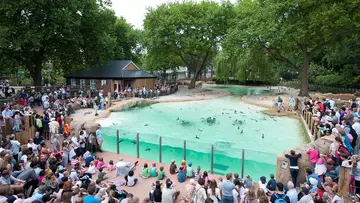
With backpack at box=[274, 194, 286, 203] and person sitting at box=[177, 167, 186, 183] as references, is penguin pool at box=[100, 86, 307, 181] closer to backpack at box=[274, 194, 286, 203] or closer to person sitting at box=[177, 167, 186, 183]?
person sitting at box=[177, 167, 186, 183]

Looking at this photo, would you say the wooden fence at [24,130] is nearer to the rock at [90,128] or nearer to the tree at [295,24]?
the rock at [90,128]

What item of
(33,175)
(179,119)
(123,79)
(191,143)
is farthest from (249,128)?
(123,79)

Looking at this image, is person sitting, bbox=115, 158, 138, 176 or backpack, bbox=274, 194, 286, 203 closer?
backpack, bbox=274, 194, 286, 203

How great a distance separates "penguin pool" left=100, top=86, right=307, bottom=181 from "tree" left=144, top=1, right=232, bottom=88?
9.28 metres

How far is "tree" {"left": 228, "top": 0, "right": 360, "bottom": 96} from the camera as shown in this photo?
22.4 metres

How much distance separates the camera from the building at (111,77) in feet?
101

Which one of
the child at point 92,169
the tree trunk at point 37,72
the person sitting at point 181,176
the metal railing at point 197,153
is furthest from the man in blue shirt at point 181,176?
the tree trunk at point 37,72

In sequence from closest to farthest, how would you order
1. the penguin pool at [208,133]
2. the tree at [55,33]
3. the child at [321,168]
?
the child at [321,168], the penguin pool at [208,133], the tree at [55,33]

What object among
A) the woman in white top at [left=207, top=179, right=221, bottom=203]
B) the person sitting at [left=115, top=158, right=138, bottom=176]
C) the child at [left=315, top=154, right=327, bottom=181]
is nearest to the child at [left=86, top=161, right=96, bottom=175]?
the person sitting at [left=115, top=158, right=138, bottom=176]

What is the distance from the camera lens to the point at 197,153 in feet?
35.1

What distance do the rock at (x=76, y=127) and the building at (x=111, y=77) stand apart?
55.3 feet

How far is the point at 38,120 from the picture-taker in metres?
13.0

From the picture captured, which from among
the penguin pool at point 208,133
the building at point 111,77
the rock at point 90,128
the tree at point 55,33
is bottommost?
the penguin pool at point 208,133

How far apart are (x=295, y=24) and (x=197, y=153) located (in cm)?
1918
